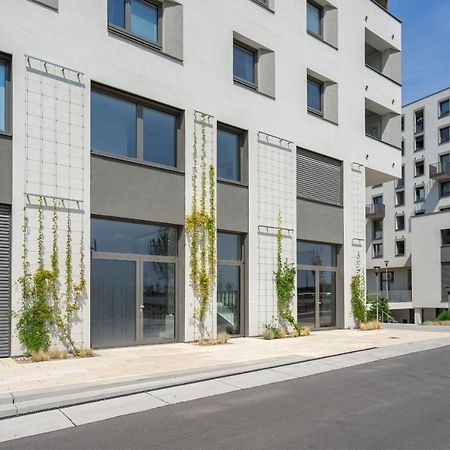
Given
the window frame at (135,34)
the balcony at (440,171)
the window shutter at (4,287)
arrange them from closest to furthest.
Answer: the window shutter at (4,287) < the window frame at (135,34) < the balcony at (440,171)

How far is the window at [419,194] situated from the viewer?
51.0 m

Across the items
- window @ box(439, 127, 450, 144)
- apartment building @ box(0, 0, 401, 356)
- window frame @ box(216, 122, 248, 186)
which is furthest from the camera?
window @ box(439, 127, 450, 144)

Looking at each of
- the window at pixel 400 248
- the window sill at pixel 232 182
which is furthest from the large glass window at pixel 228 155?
the window at pixel 400 248

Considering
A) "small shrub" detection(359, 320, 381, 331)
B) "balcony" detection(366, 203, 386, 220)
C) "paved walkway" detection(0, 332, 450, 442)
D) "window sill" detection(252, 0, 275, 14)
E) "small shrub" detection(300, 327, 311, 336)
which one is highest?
"window sill" detection(252, 0, 275, 14)

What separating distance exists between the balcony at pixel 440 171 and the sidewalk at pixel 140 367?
36619 millimetres

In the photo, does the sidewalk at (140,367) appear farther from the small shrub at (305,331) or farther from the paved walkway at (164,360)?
the small shrub at (305,331)

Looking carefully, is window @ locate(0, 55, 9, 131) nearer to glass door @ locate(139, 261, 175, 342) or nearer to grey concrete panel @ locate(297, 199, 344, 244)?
glass door @ locate(139, 261, 175, 342)

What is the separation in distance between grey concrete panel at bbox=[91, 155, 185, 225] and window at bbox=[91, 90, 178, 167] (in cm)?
39

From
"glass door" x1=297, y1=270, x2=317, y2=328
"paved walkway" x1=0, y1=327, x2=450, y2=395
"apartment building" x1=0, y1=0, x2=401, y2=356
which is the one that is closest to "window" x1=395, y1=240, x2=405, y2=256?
"apartment building" x1=0, y1=0, x2=401, y2=356

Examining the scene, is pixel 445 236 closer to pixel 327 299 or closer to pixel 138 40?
pixel 327 299

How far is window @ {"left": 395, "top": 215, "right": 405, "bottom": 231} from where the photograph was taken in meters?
53.0

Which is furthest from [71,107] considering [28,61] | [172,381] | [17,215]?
[172,381]

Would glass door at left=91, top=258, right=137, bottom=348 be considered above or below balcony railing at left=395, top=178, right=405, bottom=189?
below

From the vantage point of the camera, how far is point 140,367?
9.76m
